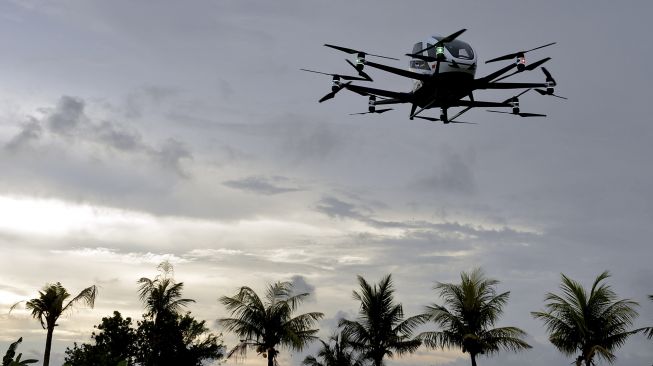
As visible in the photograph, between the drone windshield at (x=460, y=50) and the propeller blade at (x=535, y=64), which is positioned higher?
the drone windshield at (x=460, y=50)

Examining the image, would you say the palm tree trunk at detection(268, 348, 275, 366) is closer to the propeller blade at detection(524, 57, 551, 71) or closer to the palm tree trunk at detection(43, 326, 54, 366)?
the palm tree trunk at detection(43, 326, 54, 366)

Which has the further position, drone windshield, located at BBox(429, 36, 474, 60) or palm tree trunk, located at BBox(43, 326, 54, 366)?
palm tree trunk, located at BBox(43, 326, 54, 366)

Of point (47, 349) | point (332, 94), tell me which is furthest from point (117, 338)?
point (332, 94)

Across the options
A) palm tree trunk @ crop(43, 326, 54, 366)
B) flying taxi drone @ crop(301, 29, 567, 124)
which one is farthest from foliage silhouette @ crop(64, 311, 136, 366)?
flying taxi drone @ crop(301, 29, 567, 124)

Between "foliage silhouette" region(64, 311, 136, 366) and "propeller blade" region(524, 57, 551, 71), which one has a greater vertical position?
"propeller blade" region(524, 57, 551, 71)

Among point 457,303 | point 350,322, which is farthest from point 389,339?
point 457,303

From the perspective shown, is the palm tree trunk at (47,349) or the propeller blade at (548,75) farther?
the palm tree trunk at (47,349)

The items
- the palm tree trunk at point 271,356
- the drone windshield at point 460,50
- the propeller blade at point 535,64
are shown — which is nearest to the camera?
the propeller blade at point 535,64

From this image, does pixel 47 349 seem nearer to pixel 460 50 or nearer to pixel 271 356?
pixel 271 356

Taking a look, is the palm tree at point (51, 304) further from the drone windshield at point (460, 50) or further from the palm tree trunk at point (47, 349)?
the drone windshield at point (460, 50)

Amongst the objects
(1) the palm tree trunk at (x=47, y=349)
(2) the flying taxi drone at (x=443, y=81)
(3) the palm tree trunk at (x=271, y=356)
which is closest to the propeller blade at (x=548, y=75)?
(2) the flying taxi drone at (x=443, y=81)
